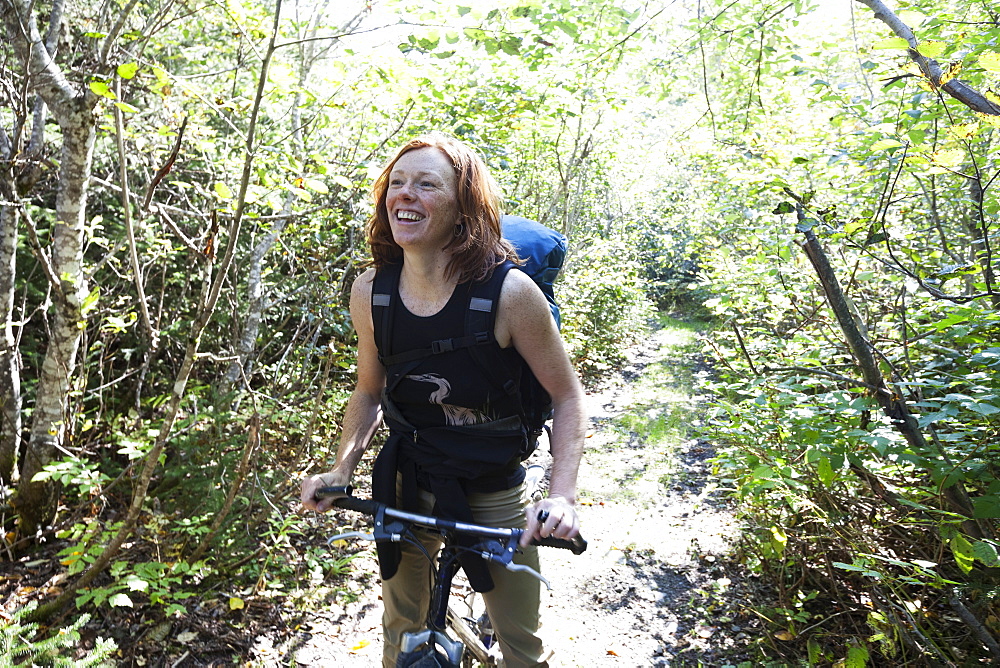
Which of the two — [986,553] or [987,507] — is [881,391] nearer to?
[987,507]

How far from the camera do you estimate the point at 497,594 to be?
2.45 meters

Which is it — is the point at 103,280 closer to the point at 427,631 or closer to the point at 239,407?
the point at 239,407

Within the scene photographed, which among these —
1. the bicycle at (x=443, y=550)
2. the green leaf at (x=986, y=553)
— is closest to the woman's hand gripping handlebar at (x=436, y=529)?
the bicycle at (x=443, y=550)

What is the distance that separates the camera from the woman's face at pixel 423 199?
7.30 feet

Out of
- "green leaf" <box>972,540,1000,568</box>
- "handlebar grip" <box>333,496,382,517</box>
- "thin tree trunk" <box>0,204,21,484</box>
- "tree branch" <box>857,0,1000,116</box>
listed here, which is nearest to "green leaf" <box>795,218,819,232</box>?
"tree branch" <box>857,0,1000,116</box>

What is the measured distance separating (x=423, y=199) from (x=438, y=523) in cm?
105

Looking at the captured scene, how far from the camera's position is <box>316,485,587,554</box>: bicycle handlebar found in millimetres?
1934

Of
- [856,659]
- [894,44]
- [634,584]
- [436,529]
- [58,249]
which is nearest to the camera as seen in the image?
[436,529]

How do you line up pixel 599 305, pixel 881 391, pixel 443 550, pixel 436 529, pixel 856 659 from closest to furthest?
pixel 436 529 → pixel 443 550 → pixel 856 659 → pixel 881 391 → pixel 599 305

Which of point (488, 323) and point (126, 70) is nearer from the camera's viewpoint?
point (488, 323)

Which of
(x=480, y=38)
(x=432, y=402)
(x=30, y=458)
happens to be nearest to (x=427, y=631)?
(x=432, y=402)

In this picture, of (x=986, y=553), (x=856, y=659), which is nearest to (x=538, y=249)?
(x=986, y=553)

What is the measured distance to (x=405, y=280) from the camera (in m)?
2.40

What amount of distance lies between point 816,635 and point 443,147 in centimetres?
313
